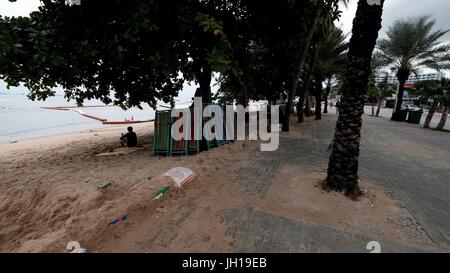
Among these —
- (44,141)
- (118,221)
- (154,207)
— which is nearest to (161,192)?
(154,207)

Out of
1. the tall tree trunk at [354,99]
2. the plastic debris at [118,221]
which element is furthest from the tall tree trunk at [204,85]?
the plastic debris at [118,221]

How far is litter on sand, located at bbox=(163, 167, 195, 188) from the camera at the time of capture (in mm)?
5302

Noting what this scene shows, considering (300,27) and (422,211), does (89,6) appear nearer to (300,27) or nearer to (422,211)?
(300,27)

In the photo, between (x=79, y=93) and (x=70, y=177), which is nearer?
(x=70, y=177)

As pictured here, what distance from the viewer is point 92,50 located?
578 cm

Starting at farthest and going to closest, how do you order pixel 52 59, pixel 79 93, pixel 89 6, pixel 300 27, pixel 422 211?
pixel 79 93 → pixel 300 27 → pixel 89 6 → pixel 52 59 → pixel 422 211

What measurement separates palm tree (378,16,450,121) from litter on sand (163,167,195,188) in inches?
840

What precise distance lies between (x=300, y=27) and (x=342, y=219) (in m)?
6.62

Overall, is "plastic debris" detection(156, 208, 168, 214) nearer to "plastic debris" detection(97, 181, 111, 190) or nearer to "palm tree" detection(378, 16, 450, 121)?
"plastic debris" detection(97, 181, 111, 190)

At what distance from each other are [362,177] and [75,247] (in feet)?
20.1

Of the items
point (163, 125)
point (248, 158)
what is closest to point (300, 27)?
point (248, 158)

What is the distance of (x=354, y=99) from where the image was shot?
4.89 metres

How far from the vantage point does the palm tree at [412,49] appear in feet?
60.8

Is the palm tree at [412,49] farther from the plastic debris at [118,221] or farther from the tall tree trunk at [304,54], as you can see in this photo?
the plastic debris at [118,221]
